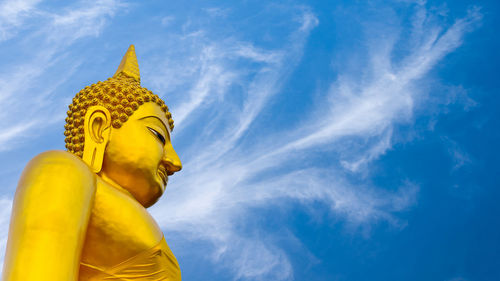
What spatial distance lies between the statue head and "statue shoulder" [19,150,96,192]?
55 centimetres

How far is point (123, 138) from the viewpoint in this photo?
19.9ft

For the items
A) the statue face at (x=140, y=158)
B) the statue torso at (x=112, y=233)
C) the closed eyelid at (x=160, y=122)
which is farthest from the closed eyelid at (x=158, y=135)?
the statue torso at (x=112, y=233)

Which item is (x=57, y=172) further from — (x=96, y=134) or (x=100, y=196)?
(x=96, y=134)

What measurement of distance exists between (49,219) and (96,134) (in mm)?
1530

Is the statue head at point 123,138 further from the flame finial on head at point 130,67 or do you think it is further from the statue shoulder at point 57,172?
the flame finial on head at point 130,67

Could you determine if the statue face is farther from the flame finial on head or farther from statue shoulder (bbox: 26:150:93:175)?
the flame finial on head

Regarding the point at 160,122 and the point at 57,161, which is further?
the point at 160,122

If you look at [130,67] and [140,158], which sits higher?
[130,67]

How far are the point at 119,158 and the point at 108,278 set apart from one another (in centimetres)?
123

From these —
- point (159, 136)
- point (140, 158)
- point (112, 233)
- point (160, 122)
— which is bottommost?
point (112, 233)

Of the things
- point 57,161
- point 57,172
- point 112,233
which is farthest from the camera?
point 112,233

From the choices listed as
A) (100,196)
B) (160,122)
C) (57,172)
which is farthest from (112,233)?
(160,122)

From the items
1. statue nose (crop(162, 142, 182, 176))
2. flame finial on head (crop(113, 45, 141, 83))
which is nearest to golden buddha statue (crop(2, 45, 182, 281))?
statue nose (crop(162, 142, 182, 176))

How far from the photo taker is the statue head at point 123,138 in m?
5.99
